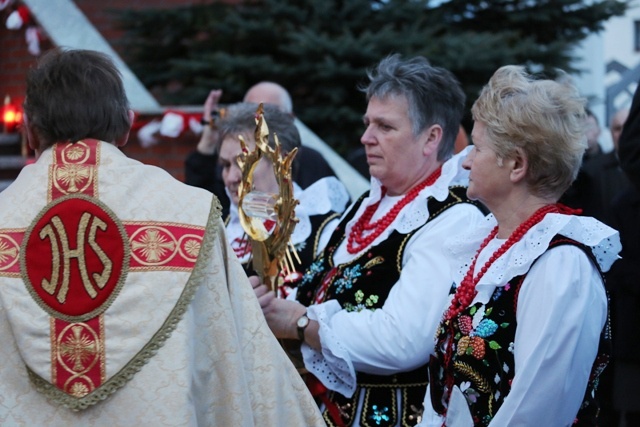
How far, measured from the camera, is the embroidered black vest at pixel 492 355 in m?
2.89

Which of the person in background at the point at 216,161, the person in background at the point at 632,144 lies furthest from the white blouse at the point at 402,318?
the person in background at the point at 216,161

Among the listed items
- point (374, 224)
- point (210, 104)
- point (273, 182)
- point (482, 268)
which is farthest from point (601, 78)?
point (482, 268)

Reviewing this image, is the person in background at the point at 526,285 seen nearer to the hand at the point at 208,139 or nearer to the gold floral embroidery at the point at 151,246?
the gold floral embroidery at the point at 151,246

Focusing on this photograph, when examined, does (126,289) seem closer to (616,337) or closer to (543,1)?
(616,337)

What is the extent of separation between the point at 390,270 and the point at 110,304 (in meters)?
1.16

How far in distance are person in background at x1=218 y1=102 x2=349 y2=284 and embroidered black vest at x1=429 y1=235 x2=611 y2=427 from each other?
1.39 metres

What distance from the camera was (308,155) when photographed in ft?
18.0

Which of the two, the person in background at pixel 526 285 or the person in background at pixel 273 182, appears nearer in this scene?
the person in background at pixel 526 285

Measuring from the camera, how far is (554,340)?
9.05 feet

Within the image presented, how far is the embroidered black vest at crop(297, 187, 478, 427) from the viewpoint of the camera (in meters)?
3.62

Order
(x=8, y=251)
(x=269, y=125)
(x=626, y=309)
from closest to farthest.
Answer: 1. (x=8, y=251)
2. (x=269, y=125)
3. (x=626, y=309)

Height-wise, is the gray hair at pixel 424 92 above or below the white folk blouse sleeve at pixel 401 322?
above

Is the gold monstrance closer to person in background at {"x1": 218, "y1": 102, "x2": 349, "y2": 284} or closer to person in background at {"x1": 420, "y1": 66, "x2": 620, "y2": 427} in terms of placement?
person in background at {"x1": 218, "y1": 102, "x2": 349, "y2": 284}

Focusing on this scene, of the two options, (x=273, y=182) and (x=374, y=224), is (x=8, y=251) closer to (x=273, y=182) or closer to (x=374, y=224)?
(x=374, y=224)
